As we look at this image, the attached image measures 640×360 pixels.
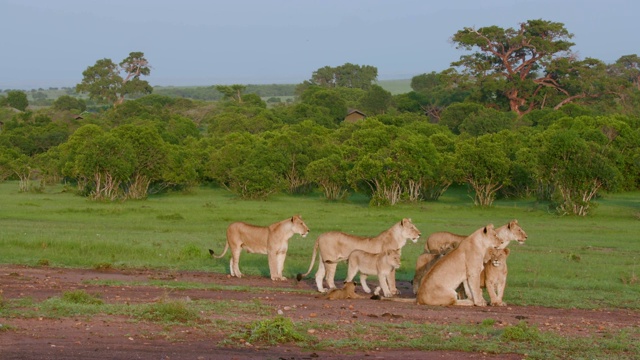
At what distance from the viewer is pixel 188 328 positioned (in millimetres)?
10297

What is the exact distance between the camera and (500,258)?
43.3 ft

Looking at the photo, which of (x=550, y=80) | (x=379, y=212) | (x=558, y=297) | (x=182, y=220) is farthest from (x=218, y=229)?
(x=550, y=80)

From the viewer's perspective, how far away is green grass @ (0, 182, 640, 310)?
16938mm

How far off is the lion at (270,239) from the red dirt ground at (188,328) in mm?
367

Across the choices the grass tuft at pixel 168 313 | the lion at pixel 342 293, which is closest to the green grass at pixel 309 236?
the lion at pixel 342 293

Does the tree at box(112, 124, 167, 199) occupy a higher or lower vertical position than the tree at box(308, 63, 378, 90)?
lower

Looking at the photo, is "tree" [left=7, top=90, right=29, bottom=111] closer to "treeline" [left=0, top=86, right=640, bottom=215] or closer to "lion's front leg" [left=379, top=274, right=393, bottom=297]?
"treeline" [left=0, top=86, right=640, bottom=215]

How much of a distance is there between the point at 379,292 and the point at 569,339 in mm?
4675

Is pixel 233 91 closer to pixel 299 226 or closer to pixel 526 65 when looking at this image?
pixel 526 65

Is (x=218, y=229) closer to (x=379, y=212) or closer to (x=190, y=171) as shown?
(x=379, y=212)

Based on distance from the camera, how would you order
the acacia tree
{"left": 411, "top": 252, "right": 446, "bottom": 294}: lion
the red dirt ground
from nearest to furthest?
the red dirt ground, {"left": 411, "top": 252, "right": 446, "bottom": 294}: lion, the acacia tree

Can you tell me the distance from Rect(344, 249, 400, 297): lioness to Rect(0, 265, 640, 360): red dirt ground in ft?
2.22

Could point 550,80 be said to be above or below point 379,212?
above

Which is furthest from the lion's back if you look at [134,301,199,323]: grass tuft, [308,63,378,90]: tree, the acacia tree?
[308,63,378,90]: tree
